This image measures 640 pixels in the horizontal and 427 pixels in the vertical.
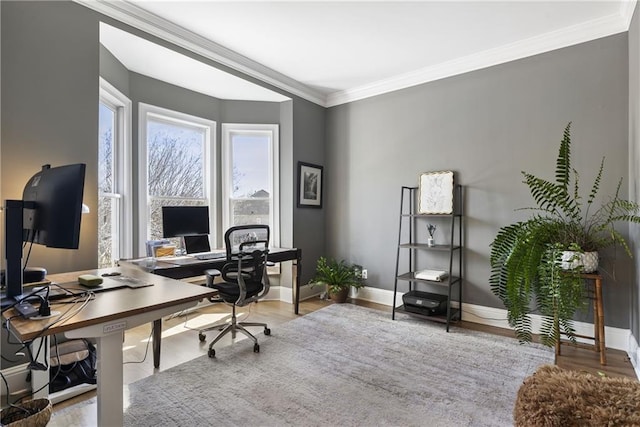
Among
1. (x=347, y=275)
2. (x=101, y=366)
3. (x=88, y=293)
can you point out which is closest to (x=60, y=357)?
(x=88, y=293)

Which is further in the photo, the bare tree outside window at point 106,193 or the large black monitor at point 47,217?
the bare tree outside window at point 106,193

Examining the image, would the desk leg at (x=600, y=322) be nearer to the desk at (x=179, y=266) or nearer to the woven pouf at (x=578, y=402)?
the woven pouf at (x=578, y=402)

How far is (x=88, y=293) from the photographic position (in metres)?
1.61

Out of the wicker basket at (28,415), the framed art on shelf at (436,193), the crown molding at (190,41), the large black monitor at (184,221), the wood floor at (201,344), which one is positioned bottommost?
the wood floor at (201,344)

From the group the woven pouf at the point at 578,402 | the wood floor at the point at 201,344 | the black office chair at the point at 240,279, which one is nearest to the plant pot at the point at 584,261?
the wood floor at the point at 201,344

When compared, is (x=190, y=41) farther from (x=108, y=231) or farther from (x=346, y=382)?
(x=346, y=382)

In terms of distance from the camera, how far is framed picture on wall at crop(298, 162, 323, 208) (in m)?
4.23

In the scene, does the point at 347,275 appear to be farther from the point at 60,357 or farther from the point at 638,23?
the point at 638,23

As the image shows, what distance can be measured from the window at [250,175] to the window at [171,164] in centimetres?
21

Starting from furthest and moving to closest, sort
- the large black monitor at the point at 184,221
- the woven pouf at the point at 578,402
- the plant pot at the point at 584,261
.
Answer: the large black monitor at the point at 184,221 → the plant pot at the point at 584,261 → the woven pouf at the point at 578,402

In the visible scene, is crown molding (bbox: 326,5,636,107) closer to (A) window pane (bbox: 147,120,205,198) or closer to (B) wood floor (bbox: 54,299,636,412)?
(A) window pane (bbox: 147,120,205,198)

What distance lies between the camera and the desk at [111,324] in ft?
3.99

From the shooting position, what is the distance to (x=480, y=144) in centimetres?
338

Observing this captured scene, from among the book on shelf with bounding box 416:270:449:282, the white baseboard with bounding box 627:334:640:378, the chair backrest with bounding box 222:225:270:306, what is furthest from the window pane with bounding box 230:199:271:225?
the white baseboard with bounding box 627:334:640:378
